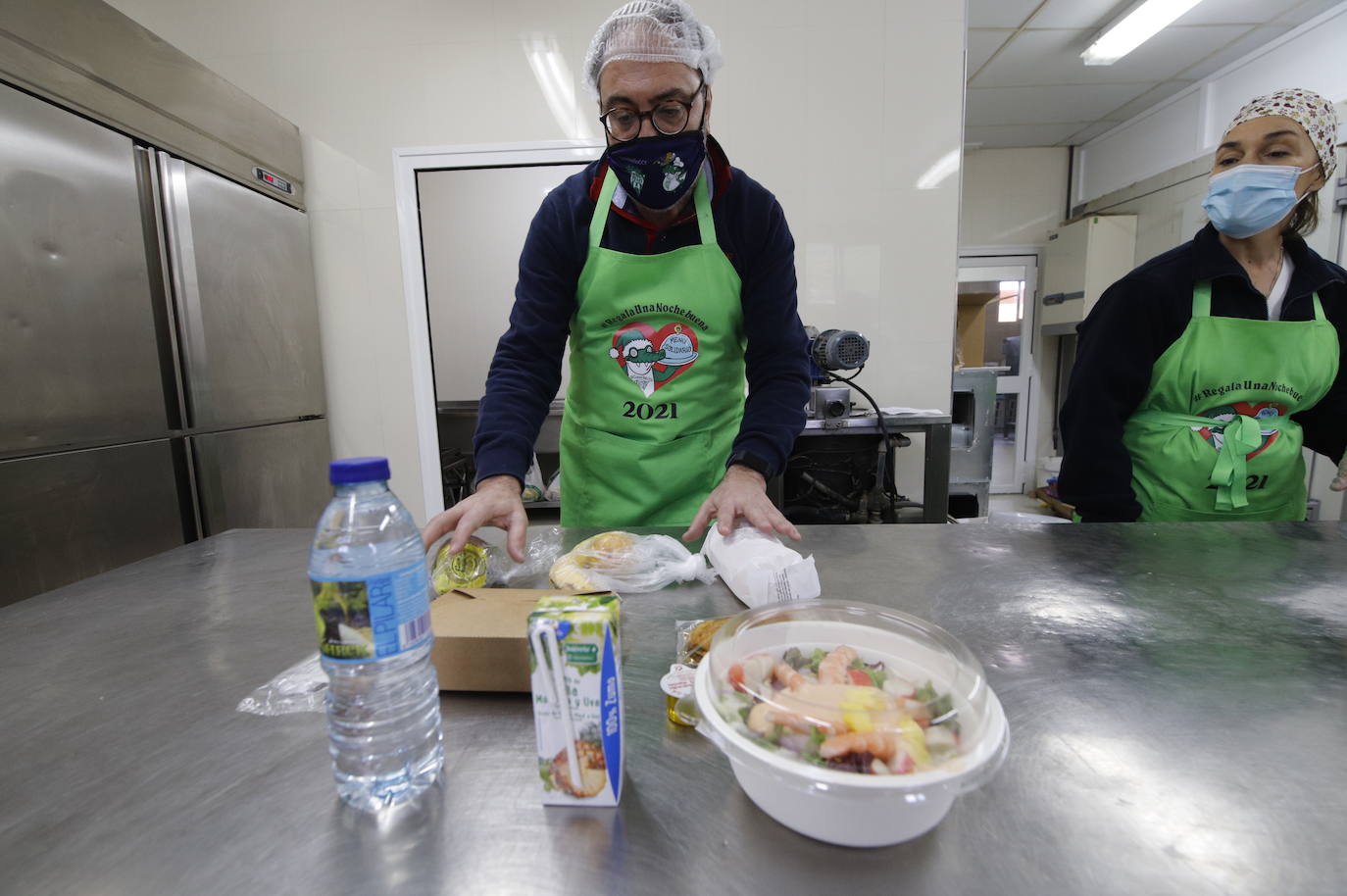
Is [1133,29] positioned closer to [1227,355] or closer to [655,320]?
[1227,355]

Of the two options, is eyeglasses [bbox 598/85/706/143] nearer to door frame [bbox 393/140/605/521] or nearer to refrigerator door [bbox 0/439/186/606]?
door frame [bbox 393/140/605/521]

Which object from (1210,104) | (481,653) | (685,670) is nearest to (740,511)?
(685,670)

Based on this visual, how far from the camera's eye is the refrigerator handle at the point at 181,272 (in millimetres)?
2180

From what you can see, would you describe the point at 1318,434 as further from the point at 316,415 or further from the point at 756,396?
the point at 316,415

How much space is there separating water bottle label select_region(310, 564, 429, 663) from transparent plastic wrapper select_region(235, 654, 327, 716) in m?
0.23

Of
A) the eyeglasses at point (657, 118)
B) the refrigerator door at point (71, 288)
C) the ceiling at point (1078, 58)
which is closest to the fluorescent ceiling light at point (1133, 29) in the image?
the ceiling at point (1078, 58)

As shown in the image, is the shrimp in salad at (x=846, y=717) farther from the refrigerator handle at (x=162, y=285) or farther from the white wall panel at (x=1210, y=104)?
the white wall panel at (x=1210, y=104)

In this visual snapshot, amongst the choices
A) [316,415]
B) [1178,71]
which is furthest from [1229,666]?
[1178,71]

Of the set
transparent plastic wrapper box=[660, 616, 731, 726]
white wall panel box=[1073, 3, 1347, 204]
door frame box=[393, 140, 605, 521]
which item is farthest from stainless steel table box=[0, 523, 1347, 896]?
white wall panel box=[1073, 3, 1347, 204]

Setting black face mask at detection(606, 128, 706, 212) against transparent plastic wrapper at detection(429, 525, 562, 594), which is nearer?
transparent plastic wrapper at detection(429, 525, 562, 594)

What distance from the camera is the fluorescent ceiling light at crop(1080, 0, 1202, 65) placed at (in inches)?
130

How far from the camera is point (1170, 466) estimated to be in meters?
1.55

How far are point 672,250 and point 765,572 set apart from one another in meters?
0.88

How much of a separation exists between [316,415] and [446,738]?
2977 mm
